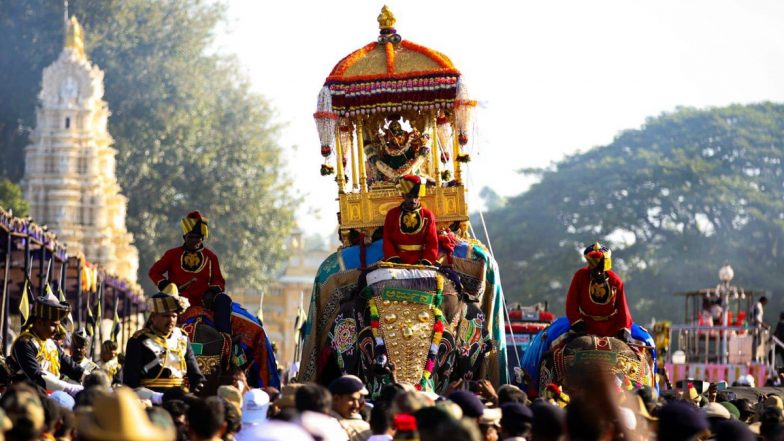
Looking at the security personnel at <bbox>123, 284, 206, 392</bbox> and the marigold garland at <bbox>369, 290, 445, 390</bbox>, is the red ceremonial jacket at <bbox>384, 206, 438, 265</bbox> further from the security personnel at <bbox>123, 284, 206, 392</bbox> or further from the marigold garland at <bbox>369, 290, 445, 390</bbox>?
the security personnel at <bbox>123, 284, 206, 392</bbox>

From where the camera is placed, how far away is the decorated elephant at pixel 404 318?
15414 mm

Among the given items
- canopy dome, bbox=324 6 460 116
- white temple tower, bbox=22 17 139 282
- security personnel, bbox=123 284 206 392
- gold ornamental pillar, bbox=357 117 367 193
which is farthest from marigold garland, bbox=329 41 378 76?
white temple tower, bbox=22 17 139 282

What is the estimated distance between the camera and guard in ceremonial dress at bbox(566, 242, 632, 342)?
1662 cm

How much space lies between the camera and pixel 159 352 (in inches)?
509

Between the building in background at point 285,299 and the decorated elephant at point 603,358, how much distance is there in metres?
42.7

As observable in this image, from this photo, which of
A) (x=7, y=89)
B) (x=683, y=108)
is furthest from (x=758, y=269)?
(x=7, y=89)

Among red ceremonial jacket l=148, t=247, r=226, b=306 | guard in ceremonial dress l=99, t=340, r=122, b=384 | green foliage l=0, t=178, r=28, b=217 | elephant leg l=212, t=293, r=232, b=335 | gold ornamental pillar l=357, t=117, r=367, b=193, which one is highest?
green foliage l=0, t=178, r=28, b=217

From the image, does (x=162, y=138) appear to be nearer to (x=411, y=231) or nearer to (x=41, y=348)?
(x=411, y=231)


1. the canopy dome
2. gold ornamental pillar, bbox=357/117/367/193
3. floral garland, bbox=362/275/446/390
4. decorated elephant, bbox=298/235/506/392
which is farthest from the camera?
gold ornamental pillar, bbox=357/117/367/193

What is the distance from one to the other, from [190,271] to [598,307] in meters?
3.87

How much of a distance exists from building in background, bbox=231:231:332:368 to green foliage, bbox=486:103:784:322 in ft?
25.4

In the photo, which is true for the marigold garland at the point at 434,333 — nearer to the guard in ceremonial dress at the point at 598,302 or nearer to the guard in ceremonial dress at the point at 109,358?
the guard in ceremonial dress at the point at 598,302

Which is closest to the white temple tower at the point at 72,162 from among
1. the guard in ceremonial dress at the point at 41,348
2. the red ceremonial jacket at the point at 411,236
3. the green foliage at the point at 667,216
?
the green foliage at the point at 667,216

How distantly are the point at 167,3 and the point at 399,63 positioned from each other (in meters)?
45.9
